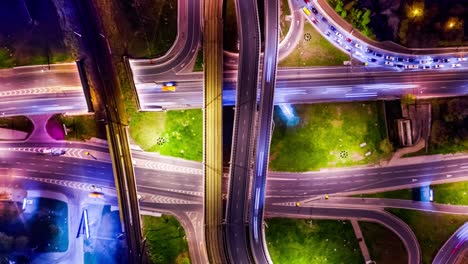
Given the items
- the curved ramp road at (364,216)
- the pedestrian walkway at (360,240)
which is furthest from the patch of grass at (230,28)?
the pedestrian walkway at (360,240)

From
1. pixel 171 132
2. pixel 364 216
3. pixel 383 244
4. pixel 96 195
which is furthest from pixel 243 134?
pixel 383 244

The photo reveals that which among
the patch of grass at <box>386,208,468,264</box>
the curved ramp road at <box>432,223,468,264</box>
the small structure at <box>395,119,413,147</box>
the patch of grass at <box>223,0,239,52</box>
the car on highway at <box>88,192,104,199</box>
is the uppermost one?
the patch of grass at <box>223,0,239,52</box>

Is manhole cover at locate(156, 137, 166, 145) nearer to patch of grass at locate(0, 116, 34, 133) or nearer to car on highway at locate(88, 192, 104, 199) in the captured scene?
car on highway at locate(88, 192, 104, 199)

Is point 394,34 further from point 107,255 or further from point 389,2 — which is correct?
point 107,255

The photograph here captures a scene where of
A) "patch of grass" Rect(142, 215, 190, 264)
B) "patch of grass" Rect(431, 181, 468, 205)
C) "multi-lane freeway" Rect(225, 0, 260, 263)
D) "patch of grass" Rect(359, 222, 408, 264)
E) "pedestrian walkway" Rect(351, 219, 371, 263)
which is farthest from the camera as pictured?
"patch of grass" Rect(431, 181, 468, 205)

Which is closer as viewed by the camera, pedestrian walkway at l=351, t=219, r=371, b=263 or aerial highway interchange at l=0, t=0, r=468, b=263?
aerial highway interchange at l=0, t=0, r=468, b=263

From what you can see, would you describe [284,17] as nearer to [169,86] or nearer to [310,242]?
[169,86]

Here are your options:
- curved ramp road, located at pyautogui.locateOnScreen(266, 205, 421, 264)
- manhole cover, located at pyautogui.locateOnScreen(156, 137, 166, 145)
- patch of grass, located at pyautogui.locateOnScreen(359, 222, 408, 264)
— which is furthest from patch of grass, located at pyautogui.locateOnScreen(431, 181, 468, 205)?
manhole cover, located at pyautogui.locateOnScreen(156, 137, 166, 145)

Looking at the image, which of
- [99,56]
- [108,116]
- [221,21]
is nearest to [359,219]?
[221,21]

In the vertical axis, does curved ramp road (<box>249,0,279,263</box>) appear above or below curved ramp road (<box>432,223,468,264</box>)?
above
